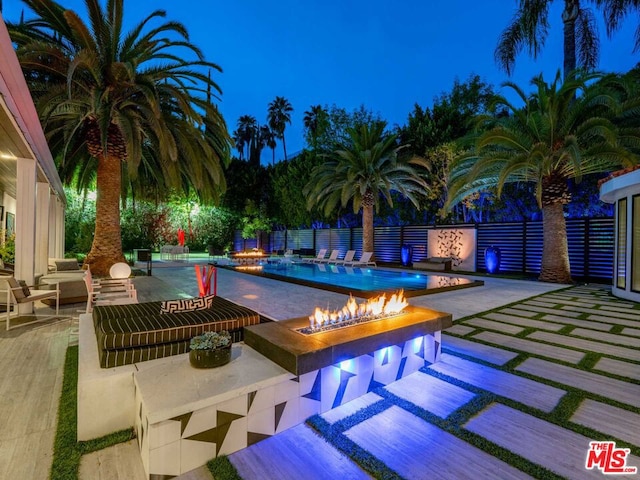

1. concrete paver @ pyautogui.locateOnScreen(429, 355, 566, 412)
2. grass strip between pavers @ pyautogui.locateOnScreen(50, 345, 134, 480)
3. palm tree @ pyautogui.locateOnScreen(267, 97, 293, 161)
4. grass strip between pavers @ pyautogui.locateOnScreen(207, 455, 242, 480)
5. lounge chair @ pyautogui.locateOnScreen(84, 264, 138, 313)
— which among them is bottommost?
grass strip between pavers @ pyautogui.locateOnScreen(50, 345, 134, 480)

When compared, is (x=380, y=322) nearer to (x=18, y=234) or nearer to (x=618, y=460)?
(x=618, y=460)

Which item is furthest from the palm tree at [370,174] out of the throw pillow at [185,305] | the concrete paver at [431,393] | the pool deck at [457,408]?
the concrete paver at [431,393]

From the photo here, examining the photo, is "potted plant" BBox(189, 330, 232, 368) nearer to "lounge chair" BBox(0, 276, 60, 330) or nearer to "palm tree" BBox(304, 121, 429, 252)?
"lounge chair" BBox(0, 276, 60, 330)

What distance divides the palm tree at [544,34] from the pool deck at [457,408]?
1397cm

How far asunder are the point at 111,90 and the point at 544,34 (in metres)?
18.1

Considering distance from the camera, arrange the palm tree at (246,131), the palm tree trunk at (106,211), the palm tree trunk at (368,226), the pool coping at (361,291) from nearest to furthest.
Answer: the pool coping at (361,291) < the palm tree trunk at (106,211) < the palm tree trunk at (368,226) < the palm tree at (246,131)

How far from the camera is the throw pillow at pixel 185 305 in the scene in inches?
141

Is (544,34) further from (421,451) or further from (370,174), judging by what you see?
(421,451)

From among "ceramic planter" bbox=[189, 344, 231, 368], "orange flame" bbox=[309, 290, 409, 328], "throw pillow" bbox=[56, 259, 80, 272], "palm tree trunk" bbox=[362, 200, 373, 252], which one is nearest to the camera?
"ceramic planter" bbox=[189, 344, 231, 368]

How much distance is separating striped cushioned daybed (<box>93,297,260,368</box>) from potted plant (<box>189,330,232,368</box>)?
1.78ft

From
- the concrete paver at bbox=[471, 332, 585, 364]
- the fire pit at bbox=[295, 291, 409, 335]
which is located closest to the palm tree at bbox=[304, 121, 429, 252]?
the concrete paver at bbox=[471, 332, 585, 364]

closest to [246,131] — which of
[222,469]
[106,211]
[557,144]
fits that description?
[106,211]

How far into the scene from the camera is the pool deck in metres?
2.13

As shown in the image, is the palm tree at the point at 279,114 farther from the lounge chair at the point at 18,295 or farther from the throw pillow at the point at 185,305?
the throw pillow at the point at 185,305
